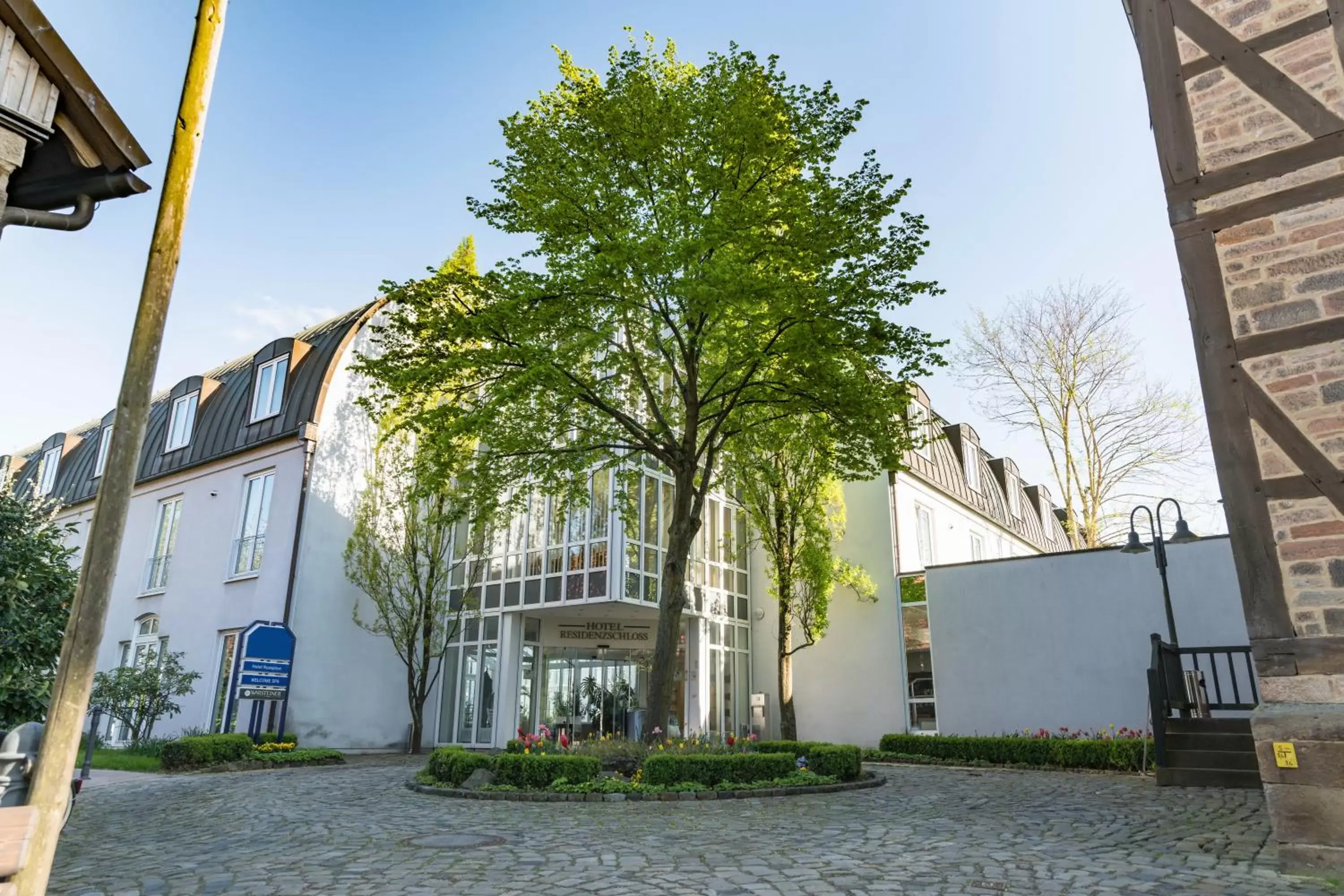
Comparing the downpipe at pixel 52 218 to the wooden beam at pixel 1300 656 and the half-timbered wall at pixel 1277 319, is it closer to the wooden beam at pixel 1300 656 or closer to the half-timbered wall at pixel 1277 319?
the half-timbered wall at pixel 1277 319

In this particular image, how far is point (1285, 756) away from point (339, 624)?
1836 cm

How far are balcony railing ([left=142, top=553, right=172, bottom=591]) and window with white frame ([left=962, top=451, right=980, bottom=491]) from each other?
23609 millimetres

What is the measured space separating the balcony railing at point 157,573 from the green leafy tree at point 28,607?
15.7 m

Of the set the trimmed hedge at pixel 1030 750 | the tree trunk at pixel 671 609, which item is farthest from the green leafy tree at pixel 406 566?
the trimmed hedge at pixel 1030 750

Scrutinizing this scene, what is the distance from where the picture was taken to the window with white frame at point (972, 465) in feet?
89.9

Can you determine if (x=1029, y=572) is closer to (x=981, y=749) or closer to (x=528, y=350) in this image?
(x=981, y=749)

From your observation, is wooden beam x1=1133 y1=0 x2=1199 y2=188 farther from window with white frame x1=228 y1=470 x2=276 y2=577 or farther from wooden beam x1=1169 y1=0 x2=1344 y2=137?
window with white frame x1=228 y1=470 x2=276 y2=577

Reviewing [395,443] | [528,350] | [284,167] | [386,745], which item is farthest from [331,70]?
[386,745]

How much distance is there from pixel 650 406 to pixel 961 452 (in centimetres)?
1611

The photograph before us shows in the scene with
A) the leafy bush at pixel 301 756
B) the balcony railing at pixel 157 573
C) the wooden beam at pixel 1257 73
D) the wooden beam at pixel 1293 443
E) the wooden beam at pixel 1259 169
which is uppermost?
the wooden beam at pixel 1257 73

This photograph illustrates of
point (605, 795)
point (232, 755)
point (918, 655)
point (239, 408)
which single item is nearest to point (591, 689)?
point (918, 655)

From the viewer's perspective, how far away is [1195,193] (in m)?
7.30

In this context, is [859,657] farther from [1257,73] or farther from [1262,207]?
[1257,73]

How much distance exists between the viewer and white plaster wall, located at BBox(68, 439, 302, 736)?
19.4 meters
